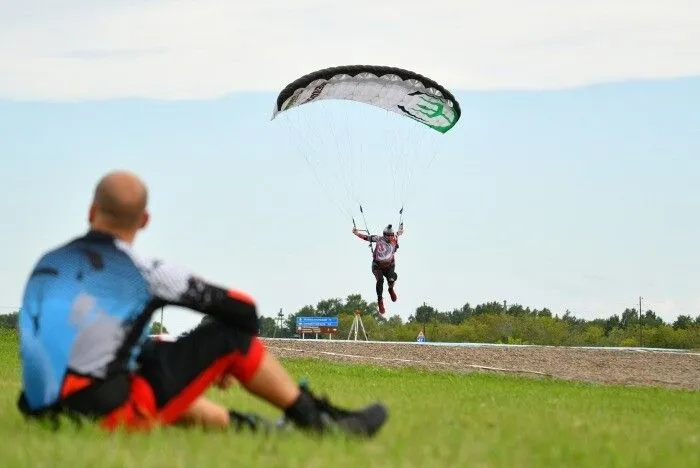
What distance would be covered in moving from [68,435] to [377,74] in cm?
2098

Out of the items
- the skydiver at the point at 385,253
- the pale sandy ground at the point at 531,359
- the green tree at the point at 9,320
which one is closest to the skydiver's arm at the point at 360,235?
the skydiver at the point at 385,253

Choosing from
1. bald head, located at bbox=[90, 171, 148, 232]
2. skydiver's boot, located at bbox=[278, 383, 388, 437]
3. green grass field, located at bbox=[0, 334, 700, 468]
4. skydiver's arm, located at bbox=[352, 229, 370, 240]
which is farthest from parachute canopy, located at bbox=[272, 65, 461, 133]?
bald head, located at bbox=[90, 171, 148, 232]

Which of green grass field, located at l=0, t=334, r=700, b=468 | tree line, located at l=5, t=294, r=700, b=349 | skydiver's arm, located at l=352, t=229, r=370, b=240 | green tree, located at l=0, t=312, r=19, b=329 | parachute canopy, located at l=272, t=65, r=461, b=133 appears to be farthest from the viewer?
tree line, located at l=5, t=294, r=700, b=349

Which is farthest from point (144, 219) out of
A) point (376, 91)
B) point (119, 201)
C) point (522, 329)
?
point (522, 329)

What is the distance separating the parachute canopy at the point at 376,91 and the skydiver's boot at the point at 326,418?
65.5 ft

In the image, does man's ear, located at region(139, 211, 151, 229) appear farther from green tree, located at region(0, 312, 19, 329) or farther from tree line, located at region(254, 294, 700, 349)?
tree line, located at region(254, 294, 700, 349)

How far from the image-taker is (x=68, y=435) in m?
5.52

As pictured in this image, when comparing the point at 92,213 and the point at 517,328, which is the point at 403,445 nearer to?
the point at 92,213

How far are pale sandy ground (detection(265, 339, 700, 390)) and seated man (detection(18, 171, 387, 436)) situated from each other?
17.8m

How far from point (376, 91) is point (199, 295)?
21319 mm

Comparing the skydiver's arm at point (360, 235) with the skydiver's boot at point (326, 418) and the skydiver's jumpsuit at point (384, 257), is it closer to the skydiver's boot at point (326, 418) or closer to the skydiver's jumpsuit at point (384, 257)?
the skydiver's jumpsuit at point (384, 257)

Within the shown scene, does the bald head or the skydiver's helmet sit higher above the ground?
the skydiver's helmet

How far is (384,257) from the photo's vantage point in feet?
100

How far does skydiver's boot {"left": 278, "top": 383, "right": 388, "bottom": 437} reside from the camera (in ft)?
19.7
